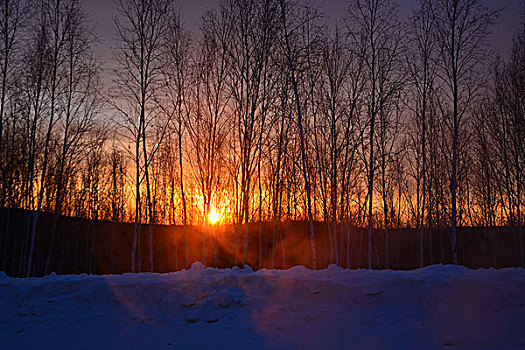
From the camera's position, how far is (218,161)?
16109 mm

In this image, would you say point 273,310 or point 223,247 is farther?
point 223,247

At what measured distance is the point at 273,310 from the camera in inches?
248

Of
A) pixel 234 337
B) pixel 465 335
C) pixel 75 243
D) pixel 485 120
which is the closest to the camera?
pixel 465 335

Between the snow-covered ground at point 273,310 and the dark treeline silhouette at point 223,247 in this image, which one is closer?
the snow-covered ground at point 273,310

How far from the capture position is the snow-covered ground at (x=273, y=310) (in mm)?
5441

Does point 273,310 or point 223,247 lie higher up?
point 223,247

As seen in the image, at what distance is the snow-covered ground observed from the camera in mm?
5441

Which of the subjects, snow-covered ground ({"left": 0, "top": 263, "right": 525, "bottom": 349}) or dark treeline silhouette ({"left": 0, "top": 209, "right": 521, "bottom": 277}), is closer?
snow-covered ground ({"left": 0, "top": 263, "right": 525, "bottom": 349})

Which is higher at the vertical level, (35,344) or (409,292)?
(409,292)

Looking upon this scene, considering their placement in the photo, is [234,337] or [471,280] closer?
[234,337]

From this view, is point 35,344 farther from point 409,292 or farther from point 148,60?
point 148,60

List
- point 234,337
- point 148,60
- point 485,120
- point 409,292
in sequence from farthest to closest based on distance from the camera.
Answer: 1. point 485,120
2. point 148,60
3. point 409,292
4. point 234,337

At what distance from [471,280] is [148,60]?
13.0m

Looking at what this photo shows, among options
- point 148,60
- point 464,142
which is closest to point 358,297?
point 148,60
